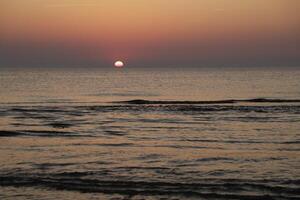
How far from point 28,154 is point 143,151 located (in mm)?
4839

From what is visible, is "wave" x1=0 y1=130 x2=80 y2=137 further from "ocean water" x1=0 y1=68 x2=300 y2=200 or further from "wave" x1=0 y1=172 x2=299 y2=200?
"wave" x1=0 y1=172 x2=299 y2=200

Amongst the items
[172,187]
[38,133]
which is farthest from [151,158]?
[38,133]

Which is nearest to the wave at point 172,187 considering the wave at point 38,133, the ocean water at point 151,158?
the ocean water at point 151,158

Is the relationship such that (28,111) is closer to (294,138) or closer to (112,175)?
(294,138)

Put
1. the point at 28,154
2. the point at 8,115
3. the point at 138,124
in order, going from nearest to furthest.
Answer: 1. the point at 28,154
2. the point at 138,124
3. the point at 8,115

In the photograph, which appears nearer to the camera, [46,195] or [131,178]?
[46,195]

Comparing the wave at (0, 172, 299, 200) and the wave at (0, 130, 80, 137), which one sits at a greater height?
the wave at (0, 172, 299, 200)

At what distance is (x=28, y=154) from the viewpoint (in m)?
22.4

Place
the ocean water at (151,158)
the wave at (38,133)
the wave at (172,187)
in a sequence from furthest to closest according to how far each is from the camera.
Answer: the wave at (38,133)
the ocean water at (151,158)
the wave at (172,187)

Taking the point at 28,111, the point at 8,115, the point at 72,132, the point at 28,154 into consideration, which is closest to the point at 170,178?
the point at 28,154

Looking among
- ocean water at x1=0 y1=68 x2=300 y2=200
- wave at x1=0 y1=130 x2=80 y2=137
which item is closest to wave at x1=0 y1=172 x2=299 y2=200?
ocean water at x1=0 y1=68 x2=300 y2=200

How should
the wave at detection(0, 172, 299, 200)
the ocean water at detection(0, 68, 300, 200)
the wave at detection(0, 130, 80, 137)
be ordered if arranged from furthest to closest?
the wave at detection(0, 130, 80, 137), the ocean water at detection(0, 68, 300, 200), the wave at detection(0, 172, 299, 200)

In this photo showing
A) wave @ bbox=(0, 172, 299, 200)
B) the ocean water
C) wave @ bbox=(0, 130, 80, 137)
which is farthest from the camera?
wave @ bbox=(0, 130, 80, 137)

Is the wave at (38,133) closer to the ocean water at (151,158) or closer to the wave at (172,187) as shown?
the ocean water at (151,158)
